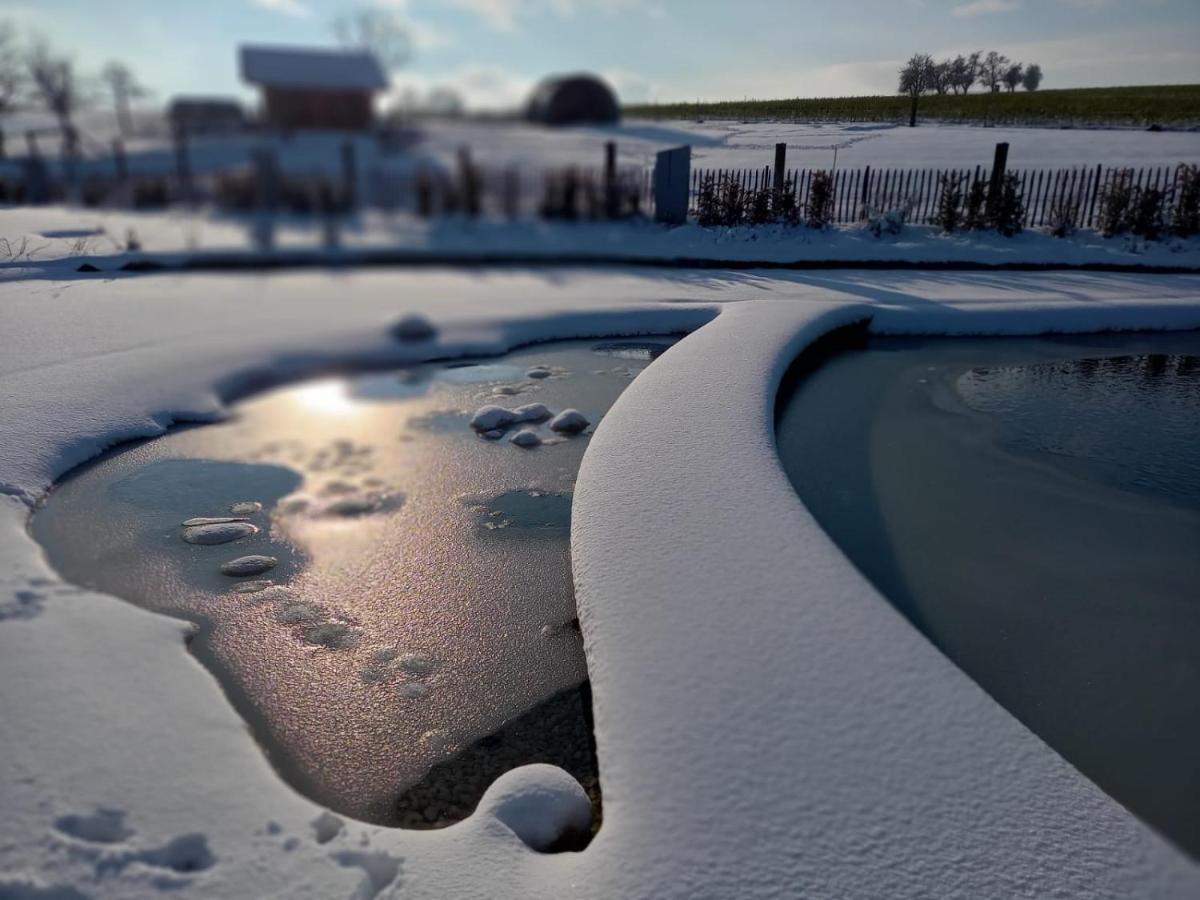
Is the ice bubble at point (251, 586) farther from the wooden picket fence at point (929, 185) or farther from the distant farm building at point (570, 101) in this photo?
the wooden picket fence at point (929, 185)

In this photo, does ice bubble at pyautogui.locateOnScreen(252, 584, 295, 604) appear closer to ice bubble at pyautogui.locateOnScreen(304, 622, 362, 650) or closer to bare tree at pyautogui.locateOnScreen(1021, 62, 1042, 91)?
ice bubble at pyautogui.locateOnScreen(304, 622, 362, 650)

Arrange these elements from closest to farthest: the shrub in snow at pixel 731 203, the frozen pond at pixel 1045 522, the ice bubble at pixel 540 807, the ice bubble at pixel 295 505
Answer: the ice bubble at pixel 540 807 → the frozen pond at pixel 1045 522 → the ice bubble at pixel 295 505 → the shrub in snow at pixel 731 203

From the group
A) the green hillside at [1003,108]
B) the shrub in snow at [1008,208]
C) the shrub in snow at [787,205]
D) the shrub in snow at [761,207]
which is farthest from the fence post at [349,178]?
the shrub in snow at [1008,208]

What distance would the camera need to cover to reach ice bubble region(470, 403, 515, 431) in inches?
179

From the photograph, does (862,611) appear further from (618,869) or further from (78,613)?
(78,613)

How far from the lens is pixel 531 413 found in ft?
15.6


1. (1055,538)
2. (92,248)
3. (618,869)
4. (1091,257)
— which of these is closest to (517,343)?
(1055,538)

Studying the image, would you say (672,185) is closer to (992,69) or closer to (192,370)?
(992,69)

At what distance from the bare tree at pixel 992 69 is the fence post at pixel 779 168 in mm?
2212

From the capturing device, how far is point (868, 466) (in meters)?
4.11

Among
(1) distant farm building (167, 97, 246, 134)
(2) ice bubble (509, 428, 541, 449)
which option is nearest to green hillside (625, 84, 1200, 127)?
(2) ice bubble (509, 428, 541, 449)

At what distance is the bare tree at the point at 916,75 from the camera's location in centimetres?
781

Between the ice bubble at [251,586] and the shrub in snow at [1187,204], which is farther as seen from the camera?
the shrub in snow at [1187,204]

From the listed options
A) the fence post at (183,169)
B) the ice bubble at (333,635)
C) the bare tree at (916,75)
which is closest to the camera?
the ice bubble at (333,635)
